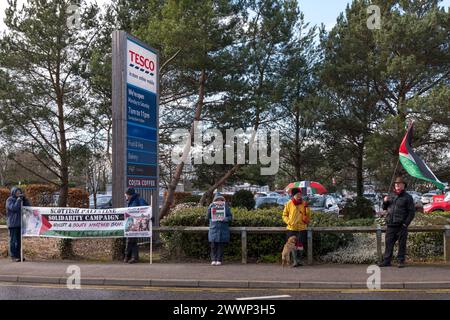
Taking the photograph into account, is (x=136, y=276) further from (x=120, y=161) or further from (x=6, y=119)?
(x=6, y=119)

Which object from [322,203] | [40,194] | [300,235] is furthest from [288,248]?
[40,194]

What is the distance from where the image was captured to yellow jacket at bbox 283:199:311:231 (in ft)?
35.7

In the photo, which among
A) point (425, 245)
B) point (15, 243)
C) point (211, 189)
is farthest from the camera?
point (211, 189)

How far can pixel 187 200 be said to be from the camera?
29.8 meters

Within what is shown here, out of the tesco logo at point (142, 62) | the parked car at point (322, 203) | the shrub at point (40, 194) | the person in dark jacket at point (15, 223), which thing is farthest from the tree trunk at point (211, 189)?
the person in dark jacket at point (15, 223)

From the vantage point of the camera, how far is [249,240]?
1168 cm

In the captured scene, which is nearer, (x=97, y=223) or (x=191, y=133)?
(x=97, y=223)

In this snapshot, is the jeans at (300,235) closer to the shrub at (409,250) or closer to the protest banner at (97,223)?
the shrub at (409,250)

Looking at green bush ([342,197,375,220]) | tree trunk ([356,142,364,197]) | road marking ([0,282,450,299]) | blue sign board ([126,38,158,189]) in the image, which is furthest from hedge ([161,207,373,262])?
tree trunk ([356,142,364,197])

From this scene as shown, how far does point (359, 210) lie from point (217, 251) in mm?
11758

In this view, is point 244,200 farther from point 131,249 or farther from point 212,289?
point 212,289

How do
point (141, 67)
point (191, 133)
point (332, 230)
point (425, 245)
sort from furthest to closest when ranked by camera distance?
point (191, 133) → point (141, 67) → point (425, 245) → point (332, 230)

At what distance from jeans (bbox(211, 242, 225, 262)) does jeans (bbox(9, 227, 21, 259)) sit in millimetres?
4907
